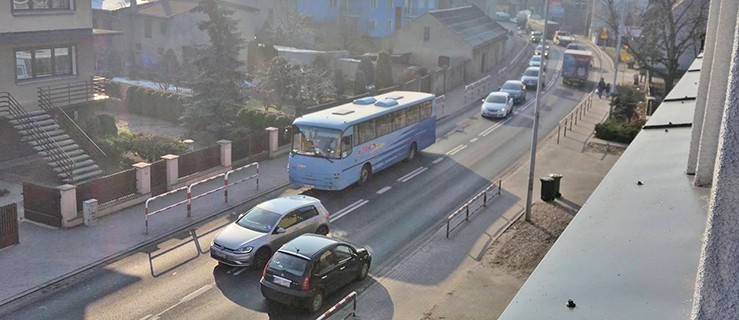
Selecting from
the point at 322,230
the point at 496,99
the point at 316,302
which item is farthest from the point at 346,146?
the point at 496,99

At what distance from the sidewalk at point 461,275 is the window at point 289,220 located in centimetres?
282

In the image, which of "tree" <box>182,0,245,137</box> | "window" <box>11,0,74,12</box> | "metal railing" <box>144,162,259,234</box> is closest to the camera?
"metal railing" <box>144,162,259,234</box>

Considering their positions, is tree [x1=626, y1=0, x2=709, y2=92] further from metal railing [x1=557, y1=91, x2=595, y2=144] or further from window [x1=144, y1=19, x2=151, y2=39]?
window [x1=144, y1=19, x2=151, y2=39]

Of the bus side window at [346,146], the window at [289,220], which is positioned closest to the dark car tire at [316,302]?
the window at [289,220]

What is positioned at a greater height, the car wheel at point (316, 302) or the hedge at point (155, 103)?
the hedge at point (155, 103)

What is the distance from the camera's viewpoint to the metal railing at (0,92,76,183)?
2664cm

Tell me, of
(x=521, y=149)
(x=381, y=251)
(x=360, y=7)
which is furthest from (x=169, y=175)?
(x=360, y=7)

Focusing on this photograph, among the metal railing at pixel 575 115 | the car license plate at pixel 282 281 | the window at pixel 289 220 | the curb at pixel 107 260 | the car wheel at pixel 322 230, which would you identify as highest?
the metal railing at pixel 575 115

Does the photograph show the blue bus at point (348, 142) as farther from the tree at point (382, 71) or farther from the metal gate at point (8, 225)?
the tree at point (382, 71)

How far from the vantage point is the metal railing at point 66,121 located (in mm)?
28016

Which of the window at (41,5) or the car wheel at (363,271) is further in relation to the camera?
the window at (41,5)

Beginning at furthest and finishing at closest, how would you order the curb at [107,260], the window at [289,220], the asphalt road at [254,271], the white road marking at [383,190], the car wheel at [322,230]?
the white road marking at [383,190] < the car wheel at [322,230] < the window at [289,220] < the curb at [107,260] < the asphalt road at [254,271]

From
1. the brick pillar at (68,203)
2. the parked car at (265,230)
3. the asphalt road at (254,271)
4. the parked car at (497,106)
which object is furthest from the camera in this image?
the parked car at (497,106)

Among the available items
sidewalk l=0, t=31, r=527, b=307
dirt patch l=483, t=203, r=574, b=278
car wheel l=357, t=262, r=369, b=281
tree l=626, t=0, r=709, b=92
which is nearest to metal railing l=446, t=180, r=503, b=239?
dirt patch l=483, t=203, r=574, b=278
